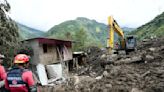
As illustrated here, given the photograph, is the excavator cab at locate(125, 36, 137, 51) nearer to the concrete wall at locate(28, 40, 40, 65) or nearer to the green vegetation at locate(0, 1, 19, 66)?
the concrete wall at locate(28, 40, 40, 65)

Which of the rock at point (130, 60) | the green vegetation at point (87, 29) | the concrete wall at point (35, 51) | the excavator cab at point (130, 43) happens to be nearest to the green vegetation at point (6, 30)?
the concrete wall at point (35, 51)

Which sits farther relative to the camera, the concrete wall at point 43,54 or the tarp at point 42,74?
the concrete wall at point 43,54

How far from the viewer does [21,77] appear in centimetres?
483

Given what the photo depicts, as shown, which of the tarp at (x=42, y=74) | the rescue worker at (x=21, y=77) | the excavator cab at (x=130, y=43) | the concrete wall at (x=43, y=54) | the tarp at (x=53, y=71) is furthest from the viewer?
the concrete wall at (x=43, y=54)

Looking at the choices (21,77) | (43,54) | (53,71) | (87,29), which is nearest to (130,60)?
(53,71)

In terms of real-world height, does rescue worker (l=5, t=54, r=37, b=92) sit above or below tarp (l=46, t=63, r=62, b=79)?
above

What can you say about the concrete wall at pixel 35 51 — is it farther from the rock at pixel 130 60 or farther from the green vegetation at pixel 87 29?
the green vegetation at pixel 87 29

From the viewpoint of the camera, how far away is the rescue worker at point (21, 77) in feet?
15.7

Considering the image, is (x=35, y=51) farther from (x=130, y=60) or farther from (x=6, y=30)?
(x=130, y=60)

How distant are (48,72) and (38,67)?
119cm

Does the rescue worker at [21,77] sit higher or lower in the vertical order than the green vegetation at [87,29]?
lower

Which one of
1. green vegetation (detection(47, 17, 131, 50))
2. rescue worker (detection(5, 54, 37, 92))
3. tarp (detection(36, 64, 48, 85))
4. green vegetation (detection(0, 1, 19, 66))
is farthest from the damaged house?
green vegetation (detection(47, 17, 131, 50))

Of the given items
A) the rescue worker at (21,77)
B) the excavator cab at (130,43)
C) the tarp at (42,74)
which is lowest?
the tarp at (42,74)

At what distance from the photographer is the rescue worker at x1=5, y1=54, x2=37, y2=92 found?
479 cm
